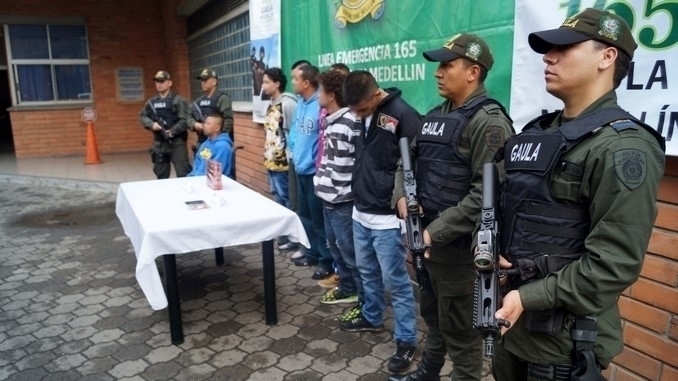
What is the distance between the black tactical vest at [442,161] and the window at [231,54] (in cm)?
498

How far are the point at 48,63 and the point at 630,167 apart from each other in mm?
12502

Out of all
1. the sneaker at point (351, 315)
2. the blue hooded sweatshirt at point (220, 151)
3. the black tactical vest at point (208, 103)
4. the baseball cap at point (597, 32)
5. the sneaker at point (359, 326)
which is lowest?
the sneaker at point (359, 326)

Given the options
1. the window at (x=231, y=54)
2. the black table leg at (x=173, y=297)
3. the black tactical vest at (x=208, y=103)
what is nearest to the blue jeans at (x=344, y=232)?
the black table leg at (x=173, y=297)

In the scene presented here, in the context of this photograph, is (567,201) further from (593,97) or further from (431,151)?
(431,151)

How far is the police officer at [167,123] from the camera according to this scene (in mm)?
6004

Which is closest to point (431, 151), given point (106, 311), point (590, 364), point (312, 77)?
point (590, 364)

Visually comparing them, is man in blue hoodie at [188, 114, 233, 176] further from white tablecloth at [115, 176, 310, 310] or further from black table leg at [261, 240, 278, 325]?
black table leg at [261, 240, 278, 325]

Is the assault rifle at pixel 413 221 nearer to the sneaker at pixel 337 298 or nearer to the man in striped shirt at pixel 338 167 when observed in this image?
the man in striped shirt at pixel 338 167

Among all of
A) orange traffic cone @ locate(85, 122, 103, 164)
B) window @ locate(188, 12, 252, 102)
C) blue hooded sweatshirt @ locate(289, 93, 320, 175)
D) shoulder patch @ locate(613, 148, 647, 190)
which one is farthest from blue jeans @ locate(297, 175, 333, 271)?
orange traffic cone @ locate(85, 122, 103, 164)

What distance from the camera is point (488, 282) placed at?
146 centimetres

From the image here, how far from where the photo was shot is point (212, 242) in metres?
3.06

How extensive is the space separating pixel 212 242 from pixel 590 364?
2.27 metres

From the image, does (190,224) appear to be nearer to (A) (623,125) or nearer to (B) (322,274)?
(B) (322,274)

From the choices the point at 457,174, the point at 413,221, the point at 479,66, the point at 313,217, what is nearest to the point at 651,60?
the point at 479,66
